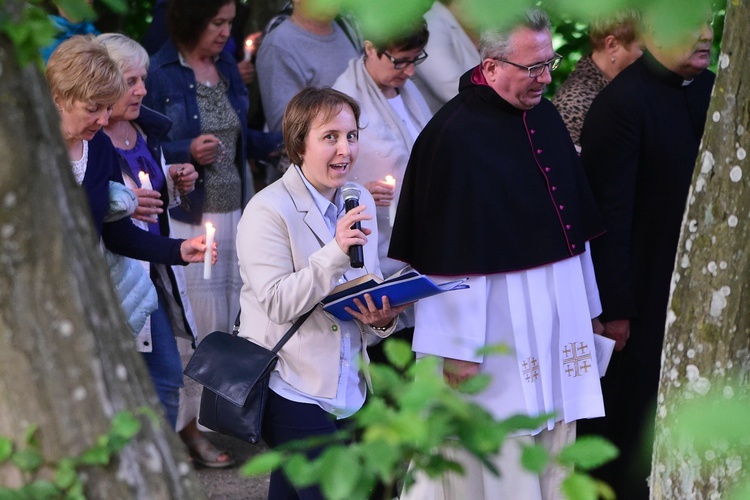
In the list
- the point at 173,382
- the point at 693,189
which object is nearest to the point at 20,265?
the point at 693,189

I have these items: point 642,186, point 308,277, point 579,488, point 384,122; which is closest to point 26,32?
point 579,488

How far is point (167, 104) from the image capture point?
219 inches

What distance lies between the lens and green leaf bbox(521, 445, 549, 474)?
192cm

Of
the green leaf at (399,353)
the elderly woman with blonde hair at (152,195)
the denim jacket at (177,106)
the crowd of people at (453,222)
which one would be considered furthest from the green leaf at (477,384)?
the denim jacket at (177,106)

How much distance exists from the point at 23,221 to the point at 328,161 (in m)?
2.11

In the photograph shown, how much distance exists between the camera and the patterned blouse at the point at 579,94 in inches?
212

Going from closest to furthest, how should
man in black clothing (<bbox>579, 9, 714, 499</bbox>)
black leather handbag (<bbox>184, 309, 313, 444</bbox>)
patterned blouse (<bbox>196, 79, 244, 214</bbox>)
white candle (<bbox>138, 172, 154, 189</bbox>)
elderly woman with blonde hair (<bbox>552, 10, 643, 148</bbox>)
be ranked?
1. black leather handbag (<bbox>184, 309, 313, 444</bbox>)
2. white candle (<bbox>138, 172, 154, 189</bbox>)
3. man in black clothing (<bbox>579, 9, 714, 499</bbox>)
4. elderly woman with blonde hair (<bbox>552, 10, 643, 148</bbox>)
5. patterned blouse (<bbox>196, 79, 244, 214</bbox>)

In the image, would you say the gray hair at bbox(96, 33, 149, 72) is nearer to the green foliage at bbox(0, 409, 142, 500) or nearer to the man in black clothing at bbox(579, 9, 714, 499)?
the man in black clothing at bbox(579, 9, 714, 499)

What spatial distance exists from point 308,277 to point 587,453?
6.06 feet

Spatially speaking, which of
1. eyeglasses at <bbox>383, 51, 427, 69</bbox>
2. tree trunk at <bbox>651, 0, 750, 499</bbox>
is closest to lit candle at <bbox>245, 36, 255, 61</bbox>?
eyeglasses at <bbox>383, 51, 427, 69</bbox>

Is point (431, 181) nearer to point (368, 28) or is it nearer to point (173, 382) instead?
point (173, 382)

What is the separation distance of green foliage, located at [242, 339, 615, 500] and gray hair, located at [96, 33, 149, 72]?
305 centimetres

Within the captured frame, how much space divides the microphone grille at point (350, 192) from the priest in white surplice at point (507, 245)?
1.33 ft

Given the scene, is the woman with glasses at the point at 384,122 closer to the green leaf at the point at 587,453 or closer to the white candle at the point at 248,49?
the white candle at the point at 248,49
